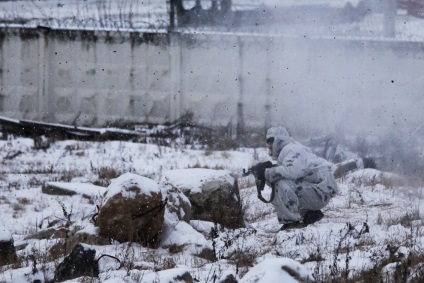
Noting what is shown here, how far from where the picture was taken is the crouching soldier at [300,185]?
6711 millimetres

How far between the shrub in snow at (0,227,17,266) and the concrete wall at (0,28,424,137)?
26.7 ft

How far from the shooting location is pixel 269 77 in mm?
13320

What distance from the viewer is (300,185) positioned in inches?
267

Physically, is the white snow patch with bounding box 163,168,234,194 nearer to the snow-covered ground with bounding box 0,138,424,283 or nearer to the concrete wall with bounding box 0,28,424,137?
the snow-covered ground with bounding box 0,138,424,283

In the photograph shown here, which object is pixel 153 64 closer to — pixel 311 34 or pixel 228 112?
pixel 228 112

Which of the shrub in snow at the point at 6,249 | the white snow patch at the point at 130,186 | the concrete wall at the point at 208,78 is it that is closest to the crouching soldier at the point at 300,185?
the white snow patch at the point at 130,186

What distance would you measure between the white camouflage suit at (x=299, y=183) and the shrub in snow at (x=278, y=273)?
3.38m

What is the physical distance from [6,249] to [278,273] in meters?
2.60

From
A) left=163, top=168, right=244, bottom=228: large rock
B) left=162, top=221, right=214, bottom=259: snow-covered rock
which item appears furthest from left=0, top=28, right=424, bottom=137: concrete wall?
left=162, top=221, right=214, bottom=259: snow-covered rock

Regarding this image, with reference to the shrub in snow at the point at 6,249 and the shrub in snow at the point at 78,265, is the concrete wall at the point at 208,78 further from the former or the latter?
the shrub in snow at the point at 78,265

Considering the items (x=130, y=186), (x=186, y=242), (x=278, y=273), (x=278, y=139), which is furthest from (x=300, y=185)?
(x=278, y=273)

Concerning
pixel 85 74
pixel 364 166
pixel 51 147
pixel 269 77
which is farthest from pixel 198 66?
pixel 364 166

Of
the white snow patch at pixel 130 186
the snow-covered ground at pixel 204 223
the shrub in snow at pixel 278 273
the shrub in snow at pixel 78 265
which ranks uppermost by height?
the shrub in snow at pixel 278 273

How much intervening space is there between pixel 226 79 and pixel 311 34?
196cm
